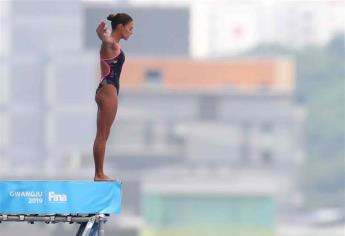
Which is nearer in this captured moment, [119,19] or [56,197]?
[56,197]

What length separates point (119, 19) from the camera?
20.5 metres

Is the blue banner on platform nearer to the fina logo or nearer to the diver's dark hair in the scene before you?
the fina logo

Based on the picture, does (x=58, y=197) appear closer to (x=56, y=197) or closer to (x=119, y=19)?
(x=56, y=197)

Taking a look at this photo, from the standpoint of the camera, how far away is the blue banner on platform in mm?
19344

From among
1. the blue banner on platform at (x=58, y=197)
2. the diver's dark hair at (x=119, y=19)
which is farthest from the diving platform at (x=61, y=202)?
the diver's dark hair at (x=119, y=19)

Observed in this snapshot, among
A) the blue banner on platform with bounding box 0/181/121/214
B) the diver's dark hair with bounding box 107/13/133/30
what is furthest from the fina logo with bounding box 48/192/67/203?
the diver's dark hair with bounding box 107/13/133/30

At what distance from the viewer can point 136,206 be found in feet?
650

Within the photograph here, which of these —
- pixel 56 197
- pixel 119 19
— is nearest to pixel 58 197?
pixel 56 197

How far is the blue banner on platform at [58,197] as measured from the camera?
63.5ft

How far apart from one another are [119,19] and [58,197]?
2.30m

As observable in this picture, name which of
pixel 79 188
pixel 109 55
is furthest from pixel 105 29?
pixel 79 188

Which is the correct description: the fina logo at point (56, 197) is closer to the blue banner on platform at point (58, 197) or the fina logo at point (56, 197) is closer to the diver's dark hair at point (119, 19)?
the blue banner on platform at point (58, 197)

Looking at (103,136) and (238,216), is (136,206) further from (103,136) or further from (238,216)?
(103,136)

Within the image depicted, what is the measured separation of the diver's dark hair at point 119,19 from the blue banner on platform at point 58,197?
1.98 meters
